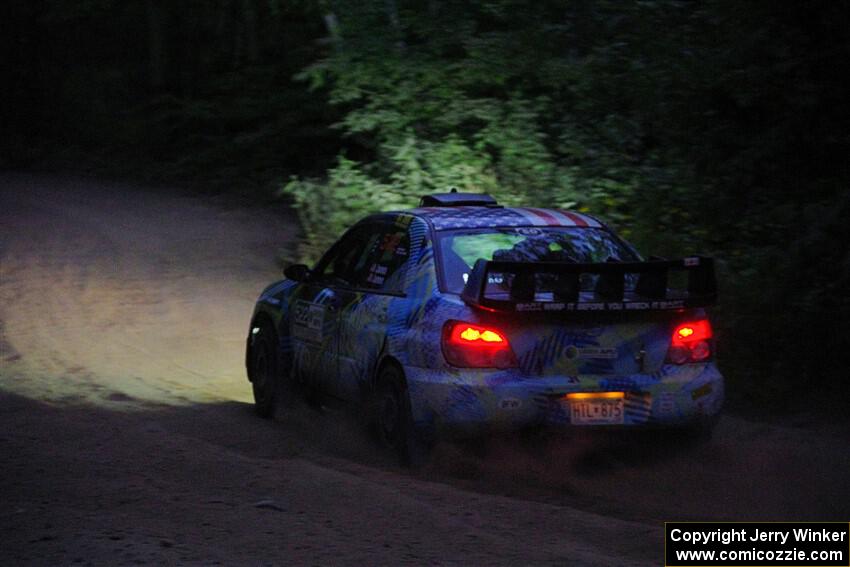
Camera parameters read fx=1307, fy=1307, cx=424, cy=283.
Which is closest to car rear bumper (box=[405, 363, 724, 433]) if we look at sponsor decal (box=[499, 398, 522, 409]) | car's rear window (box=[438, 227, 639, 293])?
sponsor decal (box=[499, 398, 522, 409])

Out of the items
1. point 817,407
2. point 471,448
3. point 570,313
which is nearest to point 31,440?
point 471,448

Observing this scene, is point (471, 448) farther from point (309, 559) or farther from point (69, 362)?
point (69, 362)

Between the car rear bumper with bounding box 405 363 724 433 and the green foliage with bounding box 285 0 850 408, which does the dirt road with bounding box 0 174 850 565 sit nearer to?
the car rear bumper with bounding box 405 363 724 433

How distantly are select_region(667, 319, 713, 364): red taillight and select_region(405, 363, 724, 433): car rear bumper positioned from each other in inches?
2.7

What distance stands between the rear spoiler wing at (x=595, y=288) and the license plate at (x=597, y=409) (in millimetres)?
510

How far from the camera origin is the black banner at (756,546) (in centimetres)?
560

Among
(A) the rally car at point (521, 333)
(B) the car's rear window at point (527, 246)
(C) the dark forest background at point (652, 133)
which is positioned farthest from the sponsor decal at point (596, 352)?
(C) the dark forest background at point (652, 133)

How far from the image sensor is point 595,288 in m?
7.74

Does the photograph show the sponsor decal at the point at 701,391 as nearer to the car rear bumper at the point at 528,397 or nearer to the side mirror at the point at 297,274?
the car rear bumper at the point at 528,397

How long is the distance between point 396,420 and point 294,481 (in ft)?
3.07

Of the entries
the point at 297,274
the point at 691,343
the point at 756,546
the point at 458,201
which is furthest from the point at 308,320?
the point at 756,546

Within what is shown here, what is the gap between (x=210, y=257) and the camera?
18266 millimetres

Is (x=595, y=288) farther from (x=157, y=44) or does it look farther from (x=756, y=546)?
(x=157, y=44)

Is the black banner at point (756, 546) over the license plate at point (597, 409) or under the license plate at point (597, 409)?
under
